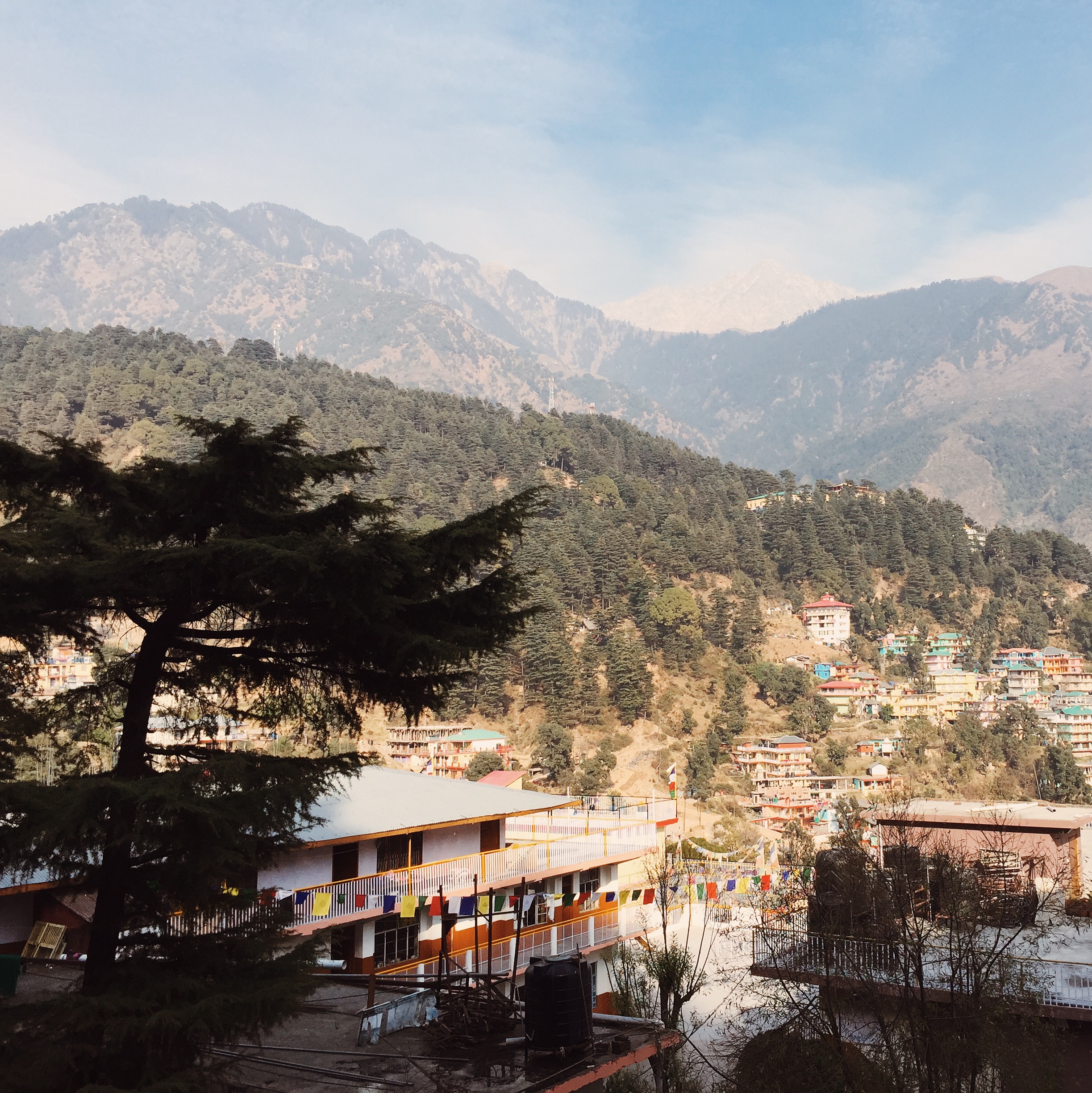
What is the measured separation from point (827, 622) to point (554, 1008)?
373ft

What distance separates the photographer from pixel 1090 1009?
13.1m

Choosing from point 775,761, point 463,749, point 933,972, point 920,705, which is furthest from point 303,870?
point 920,705

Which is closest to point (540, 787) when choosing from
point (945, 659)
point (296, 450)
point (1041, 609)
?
point (945, 659)

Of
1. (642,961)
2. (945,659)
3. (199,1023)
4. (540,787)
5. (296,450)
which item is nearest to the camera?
(199,1023)

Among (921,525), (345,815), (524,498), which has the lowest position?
(345,815)

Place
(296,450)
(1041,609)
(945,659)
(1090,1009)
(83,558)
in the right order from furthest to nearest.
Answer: (1041,609), (945,659), (1090,1009), (296,450), (83,558)

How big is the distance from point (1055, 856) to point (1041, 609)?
121795 millimetres

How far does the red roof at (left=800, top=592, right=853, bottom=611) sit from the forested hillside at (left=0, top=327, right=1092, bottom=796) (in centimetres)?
177

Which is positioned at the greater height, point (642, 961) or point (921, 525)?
point (921, 525)

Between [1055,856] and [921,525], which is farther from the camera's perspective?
[921,525]

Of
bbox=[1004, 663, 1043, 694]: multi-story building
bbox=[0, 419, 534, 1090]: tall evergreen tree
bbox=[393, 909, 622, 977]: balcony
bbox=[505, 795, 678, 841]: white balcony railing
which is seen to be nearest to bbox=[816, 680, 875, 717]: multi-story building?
bbox=[1004, 663, 1043, 694]: multi-story building

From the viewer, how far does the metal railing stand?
13.1m

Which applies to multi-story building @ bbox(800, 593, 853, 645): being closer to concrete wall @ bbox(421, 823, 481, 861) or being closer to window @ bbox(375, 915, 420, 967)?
concrete wall @ bbox(421, 823, 481, 861)

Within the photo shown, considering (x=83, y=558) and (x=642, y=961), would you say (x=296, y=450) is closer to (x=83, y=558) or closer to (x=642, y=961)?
(x=83, y=558)
